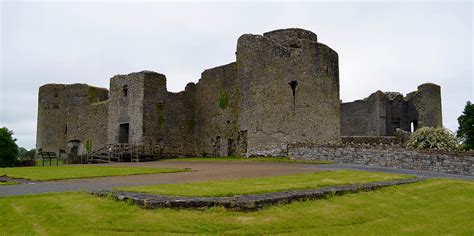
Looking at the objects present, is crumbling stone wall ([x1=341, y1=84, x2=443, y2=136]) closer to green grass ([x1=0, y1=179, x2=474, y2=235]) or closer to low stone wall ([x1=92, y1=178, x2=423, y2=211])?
green grass ([x1=0, y1=179, x2=474, y2=235])

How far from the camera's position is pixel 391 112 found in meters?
42.6

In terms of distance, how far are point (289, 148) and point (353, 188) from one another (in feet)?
45.3

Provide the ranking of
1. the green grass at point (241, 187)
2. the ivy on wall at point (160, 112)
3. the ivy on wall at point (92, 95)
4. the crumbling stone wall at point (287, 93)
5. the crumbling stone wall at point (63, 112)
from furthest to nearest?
the ivy on wall at point (92, 95), the crumbling stone wall at point (63, 112), the ivy on wall at point (160, 112), the crumbling stone wall at point (287, 93), the green grass at point (241, 187)

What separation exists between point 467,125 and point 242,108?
21528 mm

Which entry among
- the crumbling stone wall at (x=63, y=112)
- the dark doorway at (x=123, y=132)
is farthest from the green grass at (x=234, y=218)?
the crumbling stone wall at (x=63, y=112)

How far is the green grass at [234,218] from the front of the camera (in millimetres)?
7984

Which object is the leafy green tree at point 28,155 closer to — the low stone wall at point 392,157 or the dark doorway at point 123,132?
the dark doorway at point 123,132

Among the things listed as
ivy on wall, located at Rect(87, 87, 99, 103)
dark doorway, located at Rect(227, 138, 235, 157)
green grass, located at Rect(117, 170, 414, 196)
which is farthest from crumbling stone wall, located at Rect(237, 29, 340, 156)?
ivy on wall, located at Rect(87, 87, 99, 103)

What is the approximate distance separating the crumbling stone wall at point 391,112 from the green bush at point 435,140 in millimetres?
17184

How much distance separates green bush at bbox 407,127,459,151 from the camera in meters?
23.1

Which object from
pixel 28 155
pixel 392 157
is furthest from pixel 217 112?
pixel 28 155

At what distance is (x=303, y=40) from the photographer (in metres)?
27.4

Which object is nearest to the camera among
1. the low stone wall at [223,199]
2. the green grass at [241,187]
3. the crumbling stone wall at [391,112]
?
the low stone wall at [223,199]

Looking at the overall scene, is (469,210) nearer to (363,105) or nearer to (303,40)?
(303,40)
